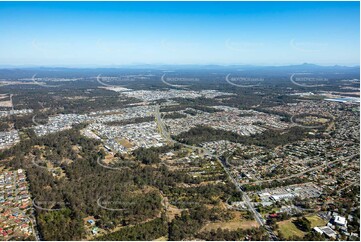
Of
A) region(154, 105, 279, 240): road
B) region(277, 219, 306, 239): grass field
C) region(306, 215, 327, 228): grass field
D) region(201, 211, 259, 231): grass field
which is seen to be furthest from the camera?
region(306, 215, 327, 228): grass field

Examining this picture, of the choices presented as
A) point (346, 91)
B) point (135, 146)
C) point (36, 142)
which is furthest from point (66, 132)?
point (346, 91)

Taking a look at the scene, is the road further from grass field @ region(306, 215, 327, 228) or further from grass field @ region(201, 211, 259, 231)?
grass field @ region(306, 215, 327, 228)

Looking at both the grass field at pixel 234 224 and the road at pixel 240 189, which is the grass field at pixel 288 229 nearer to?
the road at pixel 240 189

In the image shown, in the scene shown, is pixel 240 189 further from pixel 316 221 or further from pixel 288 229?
pixel 316 221

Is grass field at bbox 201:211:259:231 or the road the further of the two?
grass field at bbox 201:211:259:231

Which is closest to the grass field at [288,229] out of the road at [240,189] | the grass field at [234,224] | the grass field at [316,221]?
the road at [240,189]

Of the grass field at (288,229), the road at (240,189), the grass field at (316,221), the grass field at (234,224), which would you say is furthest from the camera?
the grass field at (316,221)

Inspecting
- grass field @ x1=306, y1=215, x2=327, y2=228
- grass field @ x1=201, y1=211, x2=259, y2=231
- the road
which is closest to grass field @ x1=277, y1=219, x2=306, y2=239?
the road

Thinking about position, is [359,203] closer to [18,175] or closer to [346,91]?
[18,175]
